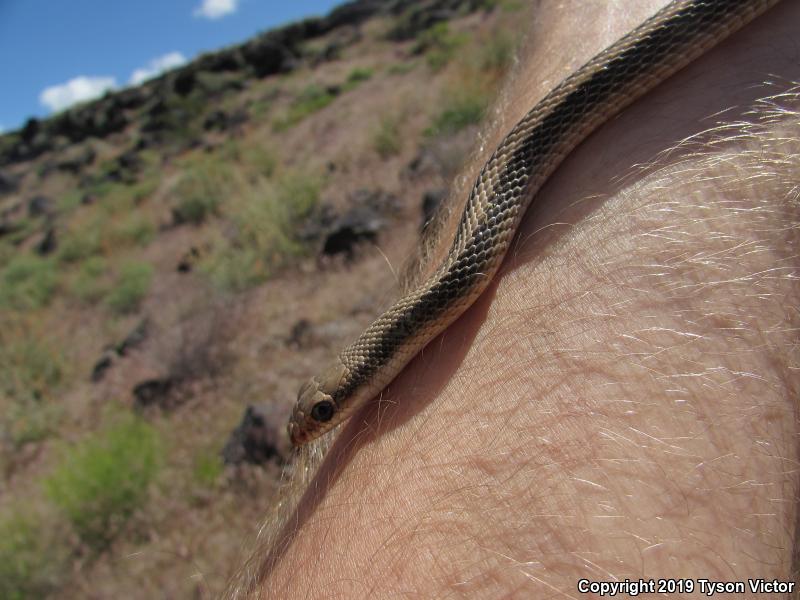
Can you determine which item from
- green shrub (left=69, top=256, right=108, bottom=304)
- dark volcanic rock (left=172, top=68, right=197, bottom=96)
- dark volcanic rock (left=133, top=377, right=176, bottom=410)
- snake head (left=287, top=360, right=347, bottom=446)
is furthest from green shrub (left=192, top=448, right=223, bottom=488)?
dark volcanic rock (left=172, top=68, right=197, bottom=96)

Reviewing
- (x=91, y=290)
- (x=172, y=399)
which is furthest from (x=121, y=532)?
(x=91, y=290)

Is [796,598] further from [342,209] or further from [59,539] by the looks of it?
[342,209]

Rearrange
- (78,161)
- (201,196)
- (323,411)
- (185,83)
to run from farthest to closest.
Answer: (185,83) → (78,161) → (201,196) → (323,411)

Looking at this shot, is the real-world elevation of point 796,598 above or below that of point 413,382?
below

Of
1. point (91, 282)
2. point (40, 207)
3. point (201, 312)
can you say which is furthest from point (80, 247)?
point (40, 207)

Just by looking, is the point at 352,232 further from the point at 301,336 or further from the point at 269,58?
the point at 269,58

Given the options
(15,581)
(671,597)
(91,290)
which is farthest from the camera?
(91,290)

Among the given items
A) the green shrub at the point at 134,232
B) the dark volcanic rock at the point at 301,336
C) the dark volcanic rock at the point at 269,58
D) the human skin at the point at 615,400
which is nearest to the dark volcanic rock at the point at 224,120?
the dark volcanic rock at the point at 269,58
